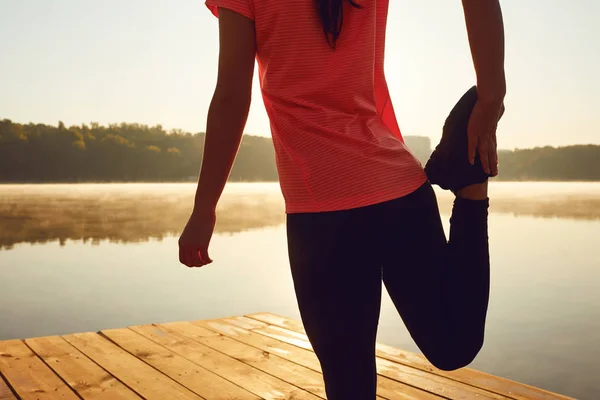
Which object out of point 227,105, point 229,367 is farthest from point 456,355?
point 229,367

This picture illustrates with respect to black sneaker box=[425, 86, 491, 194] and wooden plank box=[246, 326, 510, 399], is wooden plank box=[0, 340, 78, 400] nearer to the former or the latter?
wooden plank box=[246, 326, 510, 399]

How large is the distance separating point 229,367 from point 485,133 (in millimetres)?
2239

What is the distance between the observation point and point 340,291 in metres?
1.05

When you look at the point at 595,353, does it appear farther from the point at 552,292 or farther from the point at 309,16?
the point at 309,16

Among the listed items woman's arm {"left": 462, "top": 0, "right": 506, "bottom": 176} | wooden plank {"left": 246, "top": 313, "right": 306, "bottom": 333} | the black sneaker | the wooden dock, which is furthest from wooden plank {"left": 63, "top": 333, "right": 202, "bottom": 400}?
woman's arm {"left": 462, "top": 0, "right": 506, "bottom": 176}

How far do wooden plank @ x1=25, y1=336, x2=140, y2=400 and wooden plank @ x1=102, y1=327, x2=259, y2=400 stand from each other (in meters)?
0.25

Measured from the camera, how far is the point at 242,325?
13.0ft

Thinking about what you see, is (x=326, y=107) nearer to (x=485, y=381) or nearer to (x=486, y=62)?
(x=486, y=62)

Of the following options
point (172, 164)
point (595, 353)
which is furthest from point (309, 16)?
point (172, 164)

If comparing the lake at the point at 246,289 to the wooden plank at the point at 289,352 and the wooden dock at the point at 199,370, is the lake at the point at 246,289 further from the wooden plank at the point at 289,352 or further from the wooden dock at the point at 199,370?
the wooden dock at the point at 199,370

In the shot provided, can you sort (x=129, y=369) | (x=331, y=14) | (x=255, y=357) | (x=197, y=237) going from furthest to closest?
(x=255, y=357) < (x=129, y=369) < (x=197, y=237) < (x=331, y=14)

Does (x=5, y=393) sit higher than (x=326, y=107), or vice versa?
(x=326, y=107)

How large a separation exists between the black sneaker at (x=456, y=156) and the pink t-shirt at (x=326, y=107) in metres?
0.05

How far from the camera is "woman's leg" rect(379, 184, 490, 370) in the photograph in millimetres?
1055
